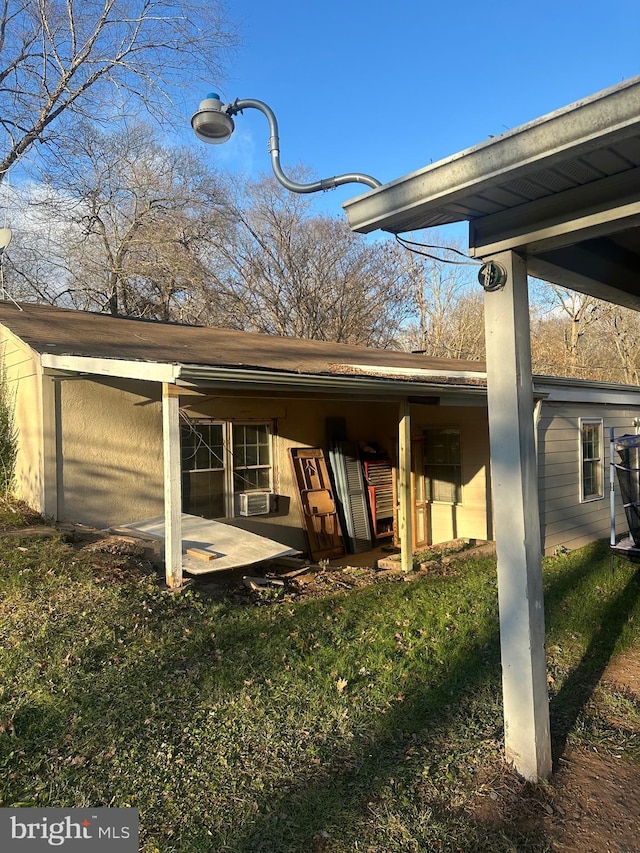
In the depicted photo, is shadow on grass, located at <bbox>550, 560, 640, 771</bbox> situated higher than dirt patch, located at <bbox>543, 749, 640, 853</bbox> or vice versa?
shadow on grass, located at <bbox>550, 560, 640, 771</bbox>

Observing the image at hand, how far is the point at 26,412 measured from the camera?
24.7ft

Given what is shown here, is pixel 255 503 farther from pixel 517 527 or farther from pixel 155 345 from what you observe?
pixel 517 527

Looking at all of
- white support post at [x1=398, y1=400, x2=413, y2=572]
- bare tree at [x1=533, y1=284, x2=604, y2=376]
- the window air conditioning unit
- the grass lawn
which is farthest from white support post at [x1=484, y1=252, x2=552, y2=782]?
bare tree at [x1=533, y1=284, x2=604, y2=376]

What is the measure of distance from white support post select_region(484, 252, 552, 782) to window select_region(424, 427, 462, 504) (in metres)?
7.43

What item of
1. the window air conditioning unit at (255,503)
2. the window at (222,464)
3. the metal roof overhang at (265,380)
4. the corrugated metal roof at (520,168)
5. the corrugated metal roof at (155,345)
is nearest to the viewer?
the corrugated metal roof at (520,168)

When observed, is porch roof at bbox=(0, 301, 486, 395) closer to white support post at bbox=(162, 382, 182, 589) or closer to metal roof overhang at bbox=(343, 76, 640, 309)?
white support post at bbox=(162, 382, 182, 589)

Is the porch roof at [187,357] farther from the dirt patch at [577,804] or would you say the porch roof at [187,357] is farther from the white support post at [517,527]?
the dirt patch at [577,804]

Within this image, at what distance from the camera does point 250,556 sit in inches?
251

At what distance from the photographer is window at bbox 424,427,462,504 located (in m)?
10.5

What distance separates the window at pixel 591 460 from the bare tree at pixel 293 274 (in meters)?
14.2

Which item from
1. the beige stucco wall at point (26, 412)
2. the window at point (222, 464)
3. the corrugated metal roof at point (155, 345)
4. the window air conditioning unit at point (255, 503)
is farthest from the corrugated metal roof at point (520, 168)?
the window air conditioning unit at point (255, 503)

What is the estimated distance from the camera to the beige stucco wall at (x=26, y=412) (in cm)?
710

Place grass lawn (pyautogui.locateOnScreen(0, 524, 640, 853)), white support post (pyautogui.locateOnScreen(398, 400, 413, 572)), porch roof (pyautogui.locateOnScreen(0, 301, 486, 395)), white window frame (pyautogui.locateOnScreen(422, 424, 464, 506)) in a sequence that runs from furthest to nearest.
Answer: white window frame (pyautogui.locateOnScreen(422, 424, 464, 506))
white support post (pyautogui.locateOnScreen(398, 400, 413, 572))
porch roof (pyautogui.locateOnScreen(0, 301, 486, 395))
grass lawn (pyautogui.locateOnScreen(0, 524, 640, 853))

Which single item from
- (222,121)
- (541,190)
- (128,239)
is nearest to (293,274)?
(128,239)
